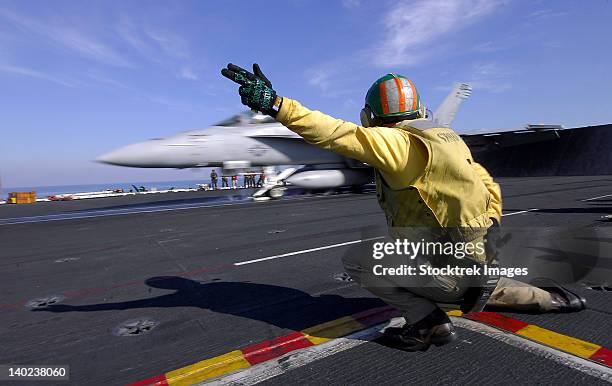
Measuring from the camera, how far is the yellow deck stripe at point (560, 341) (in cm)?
199

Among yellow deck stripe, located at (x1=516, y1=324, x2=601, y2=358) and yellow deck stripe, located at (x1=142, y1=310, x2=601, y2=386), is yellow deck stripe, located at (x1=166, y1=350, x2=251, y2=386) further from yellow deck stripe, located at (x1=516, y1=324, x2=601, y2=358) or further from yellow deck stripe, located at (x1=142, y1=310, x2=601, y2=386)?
yellow deck stripe, located at (x1=516, y1=324, x2=601, y2=358)

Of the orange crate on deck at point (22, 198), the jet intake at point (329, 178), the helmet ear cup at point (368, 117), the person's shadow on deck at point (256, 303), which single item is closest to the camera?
the helmet ear cup at point (368, 117)

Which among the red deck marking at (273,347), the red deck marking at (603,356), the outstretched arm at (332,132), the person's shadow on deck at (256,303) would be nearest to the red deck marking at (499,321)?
the red deck marking at (603,356)

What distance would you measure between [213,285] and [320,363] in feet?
6.36

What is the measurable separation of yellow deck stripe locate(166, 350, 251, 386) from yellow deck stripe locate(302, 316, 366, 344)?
0.50m

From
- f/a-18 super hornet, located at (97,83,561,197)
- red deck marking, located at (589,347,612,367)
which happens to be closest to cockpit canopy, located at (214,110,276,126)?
f/a-18 super hornet, located at (97,83,561,197)

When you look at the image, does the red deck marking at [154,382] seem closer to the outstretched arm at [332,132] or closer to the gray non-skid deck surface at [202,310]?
the gray non-skid deck surface at [202,310]

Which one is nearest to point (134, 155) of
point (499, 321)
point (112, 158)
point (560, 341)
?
point (112, 158)

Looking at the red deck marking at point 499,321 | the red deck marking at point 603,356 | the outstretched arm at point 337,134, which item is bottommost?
the red deck marking at point 603,356

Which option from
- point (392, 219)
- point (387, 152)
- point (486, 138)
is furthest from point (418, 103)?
point (486, 138)

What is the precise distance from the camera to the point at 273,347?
2197 mm

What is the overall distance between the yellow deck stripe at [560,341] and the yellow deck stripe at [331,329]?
3.56 ft

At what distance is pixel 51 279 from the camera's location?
13.4ft

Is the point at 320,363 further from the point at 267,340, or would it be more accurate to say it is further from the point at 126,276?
the point at 126,276
